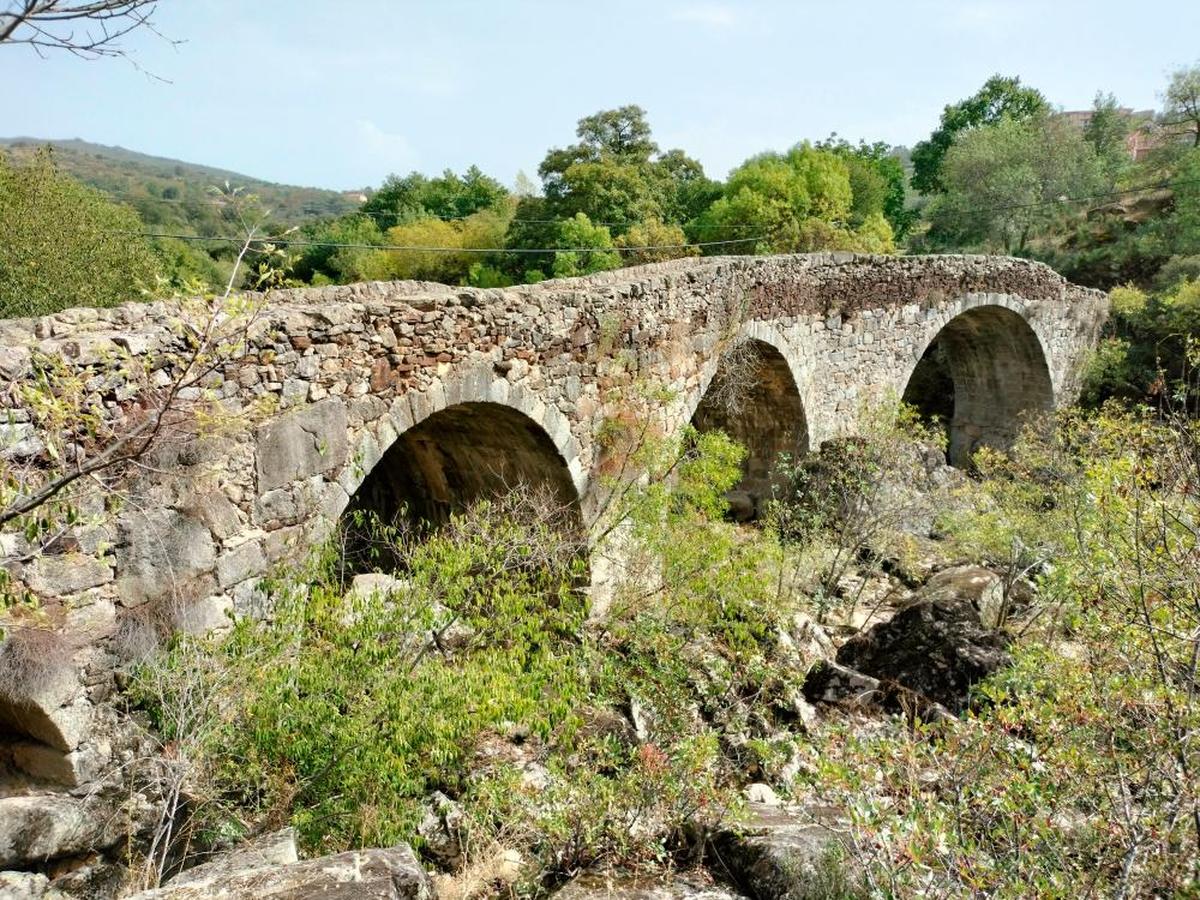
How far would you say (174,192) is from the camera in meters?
74.9

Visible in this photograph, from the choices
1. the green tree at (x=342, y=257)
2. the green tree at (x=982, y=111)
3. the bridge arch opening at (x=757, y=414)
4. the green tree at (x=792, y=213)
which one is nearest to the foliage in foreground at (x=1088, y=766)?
the bridge arch opening at (x=757, y=414)

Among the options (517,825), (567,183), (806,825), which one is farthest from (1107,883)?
(567,183)

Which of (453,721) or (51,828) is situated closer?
(51,828)

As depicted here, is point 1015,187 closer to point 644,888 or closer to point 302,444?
point 302,444

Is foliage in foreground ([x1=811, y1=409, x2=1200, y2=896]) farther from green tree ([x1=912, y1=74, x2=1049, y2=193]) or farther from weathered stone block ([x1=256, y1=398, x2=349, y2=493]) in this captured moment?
green tree ([x1=912, y1=74, x2=1049, y2=193])

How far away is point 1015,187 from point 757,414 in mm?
20504

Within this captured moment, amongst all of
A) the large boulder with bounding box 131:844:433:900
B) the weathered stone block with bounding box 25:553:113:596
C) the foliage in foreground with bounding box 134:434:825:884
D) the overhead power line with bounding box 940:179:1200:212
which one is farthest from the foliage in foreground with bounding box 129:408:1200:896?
the overhead power line with bounding box 940:179:1200:212

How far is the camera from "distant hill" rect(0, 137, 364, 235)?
614 centimetres

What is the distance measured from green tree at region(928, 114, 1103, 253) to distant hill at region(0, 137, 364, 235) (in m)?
21.1

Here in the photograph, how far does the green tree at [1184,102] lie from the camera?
1167 inches

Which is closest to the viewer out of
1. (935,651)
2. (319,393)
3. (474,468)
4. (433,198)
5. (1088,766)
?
(1088,766)

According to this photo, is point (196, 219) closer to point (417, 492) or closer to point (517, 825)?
point (417, 492)

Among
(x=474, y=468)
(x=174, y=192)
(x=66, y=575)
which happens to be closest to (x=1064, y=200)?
(x=474, y=468)

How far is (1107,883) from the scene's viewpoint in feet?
10.6
